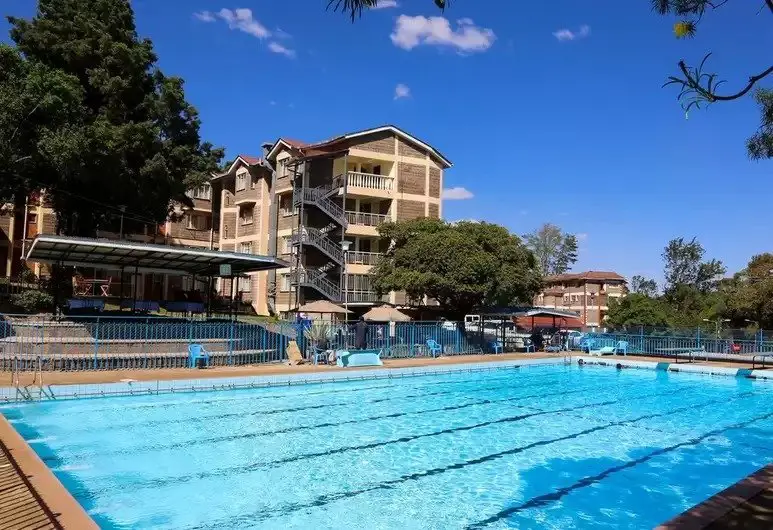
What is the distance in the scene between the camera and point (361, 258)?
37.0 metres

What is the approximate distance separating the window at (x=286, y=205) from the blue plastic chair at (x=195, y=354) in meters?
19.4

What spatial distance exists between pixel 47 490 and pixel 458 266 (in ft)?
72.1

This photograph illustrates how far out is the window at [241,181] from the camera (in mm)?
43469

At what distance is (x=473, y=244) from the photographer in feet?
93.1

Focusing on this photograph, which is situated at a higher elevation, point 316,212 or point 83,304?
point 316,212

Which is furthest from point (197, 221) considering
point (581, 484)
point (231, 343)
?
point (581, 484)

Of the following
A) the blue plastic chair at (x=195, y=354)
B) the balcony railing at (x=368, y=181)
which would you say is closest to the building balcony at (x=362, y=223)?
the balcony railing at (x=368, y=181)

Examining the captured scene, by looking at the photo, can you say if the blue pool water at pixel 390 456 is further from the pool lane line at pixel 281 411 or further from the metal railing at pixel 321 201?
the metal railing at pixel 321 201

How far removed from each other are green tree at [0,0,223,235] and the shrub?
164 inches

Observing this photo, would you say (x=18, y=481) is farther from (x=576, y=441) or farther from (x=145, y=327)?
(x=145, y=327)

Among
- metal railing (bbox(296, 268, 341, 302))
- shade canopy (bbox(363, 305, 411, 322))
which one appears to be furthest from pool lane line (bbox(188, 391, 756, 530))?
metal railing (bbox(296, 268, 341, 302))

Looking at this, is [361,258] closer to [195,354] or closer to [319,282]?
[319,282]

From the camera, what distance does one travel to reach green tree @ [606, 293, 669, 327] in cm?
4191

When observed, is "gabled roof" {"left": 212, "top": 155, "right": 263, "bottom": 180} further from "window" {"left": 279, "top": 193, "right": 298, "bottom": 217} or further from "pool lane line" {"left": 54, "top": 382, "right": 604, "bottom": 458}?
"pool lane line" {"left": 54, "top": 382, "right": 604, "bottom": 458}
